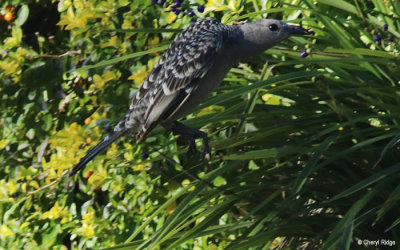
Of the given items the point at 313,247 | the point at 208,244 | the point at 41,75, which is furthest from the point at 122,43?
the point at 313,247

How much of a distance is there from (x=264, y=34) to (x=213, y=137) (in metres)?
0.82

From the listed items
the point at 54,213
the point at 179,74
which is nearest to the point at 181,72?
the point at 179,74

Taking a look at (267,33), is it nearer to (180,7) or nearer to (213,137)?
(213,137)

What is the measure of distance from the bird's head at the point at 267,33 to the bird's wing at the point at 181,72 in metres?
0.11

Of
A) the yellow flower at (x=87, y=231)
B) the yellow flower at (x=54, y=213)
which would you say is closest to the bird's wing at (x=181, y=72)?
the yellow flower at (x=87, y=231)

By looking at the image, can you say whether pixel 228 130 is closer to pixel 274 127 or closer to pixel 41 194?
pixel 274 127

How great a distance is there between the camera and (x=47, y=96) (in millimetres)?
4586

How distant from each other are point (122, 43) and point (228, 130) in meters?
0.89

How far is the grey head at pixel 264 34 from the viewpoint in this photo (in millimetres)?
3088

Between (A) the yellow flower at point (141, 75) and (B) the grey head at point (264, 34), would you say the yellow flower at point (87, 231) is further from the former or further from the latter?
(B) the grey head at point (264, 34)

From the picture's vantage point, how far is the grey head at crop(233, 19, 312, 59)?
3.09 metres

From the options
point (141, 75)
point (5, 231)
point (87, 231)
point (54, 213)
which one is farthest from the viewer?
point (5, 231)

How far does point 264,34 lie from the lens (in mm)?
3094

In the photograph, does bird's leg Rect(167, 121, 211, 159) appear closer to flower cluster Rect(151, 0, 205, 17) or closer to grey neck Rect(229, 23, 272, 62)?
grey neck Rect(229, 23, 272, 62)
